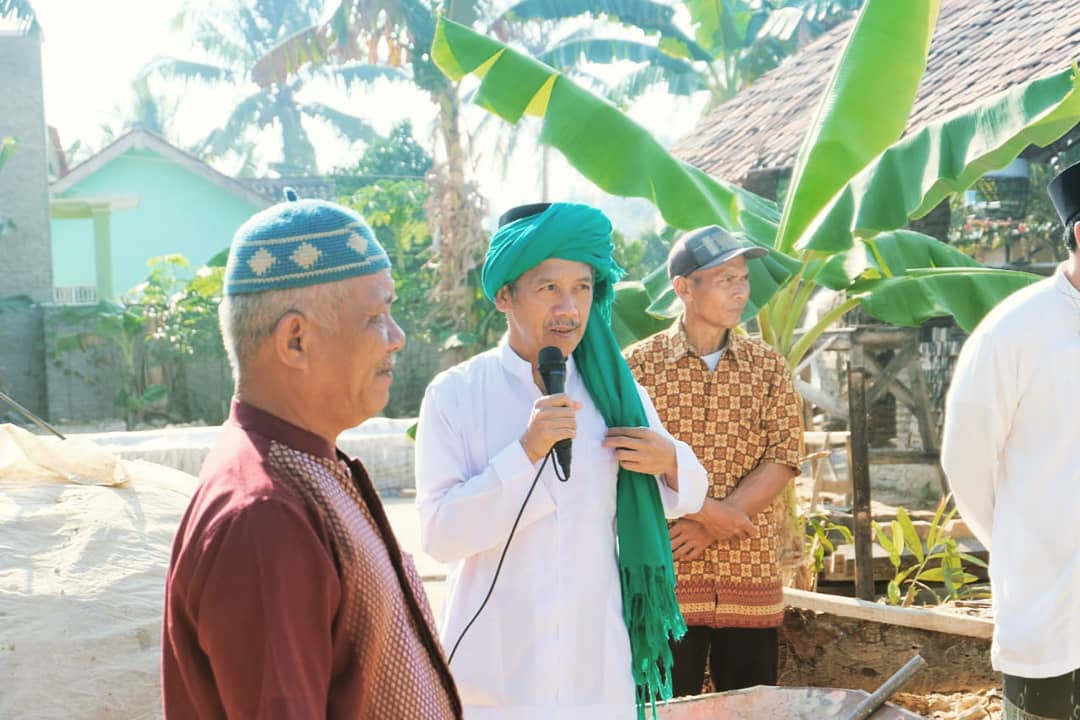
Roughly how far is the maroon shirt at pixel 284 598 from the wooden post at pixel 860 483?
4.42 metres

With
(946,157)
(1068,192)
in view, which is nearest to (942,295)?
(946,157)

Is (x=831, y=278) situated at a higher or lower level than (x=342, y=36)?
lower

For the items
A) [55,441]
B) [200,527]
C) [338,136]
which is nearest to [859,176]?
[55,441]

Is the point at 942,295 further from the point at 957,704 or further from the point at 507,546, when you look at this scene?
the point at 507,546

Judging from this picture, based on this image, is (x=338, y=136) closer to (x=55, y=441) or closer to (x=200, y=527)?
(x=55, y=441)

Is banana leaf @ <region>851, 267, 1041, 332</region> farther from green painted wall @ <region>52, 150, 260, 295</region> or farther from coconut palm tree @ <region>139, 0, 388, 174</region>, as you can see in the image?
coconut palm tree @ <region>139, 0, 388, 174</region>

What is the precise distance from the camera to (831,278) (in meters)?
5.69

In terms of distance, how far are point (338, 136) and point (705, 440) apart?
40815 millimetres

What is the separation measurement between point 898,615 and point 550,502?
248 cm

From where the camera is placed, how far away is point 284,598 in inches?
57.0

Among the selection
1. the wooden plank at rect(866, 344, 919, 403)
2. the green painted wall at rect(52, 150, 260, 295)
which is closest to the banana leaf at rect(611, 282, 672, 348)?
the wooden plank at rect(866, 344, 919, 403)

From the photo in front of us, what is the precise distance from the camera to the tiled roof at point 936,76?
875 centimetres

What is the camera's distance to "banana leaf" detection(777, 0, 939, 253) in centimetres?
570

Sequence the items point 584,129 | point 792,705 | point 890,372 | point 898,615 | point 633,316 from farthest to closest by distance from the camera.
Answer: point 890,372
point 584,129
point 633,316
point 898,615
point 792,705
